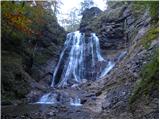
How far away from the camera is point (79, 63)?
75.0 feet

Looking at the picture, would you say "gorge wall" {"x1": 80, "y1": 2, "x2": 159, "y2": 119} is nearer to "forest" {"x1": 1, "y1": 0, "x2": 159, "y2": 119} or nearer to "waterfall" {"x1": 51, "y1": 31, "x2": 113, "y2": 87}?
"forest" {"x1": 1, "y1": 0, "x2": 159, "y2": 119}

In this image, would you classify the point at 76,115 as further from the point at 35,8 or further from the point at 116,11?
the point at 116,11

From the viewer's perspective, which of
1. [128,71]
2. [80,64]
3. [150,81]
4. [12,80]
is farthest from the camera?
[80,64]

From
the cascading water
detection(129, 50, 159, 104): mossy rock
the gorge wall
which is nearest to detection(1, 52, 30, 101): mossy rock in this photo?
the gorge wall

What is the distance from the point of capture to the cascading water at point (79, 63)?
20.8 meters

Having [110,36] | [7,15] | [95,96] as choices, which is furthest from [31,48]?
[7,15]

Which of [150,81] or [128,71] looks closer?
[150,81]

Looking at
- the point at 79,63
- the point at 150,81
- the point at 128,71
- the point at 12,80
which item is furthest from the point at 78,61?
the point at 150,81

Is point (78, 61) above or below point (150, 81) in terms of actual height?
above

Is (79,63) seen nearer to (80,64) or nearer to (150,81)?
(80,64)

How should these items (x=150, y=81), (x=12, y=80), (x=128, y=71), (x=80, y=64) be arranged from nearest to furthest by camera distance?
(x=150, y=81) → (x=128, y=71) → (x=12, y=80) → (x=80, y=64)

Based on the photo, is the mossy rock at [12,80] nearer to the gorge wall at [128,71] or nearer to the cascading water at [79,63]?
the gorge wall at [128,71]

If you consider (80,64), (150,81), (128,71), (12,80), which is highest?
(80,64)

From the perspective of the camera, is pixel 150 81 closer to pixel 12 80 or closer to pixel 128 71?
pixel 128 71
